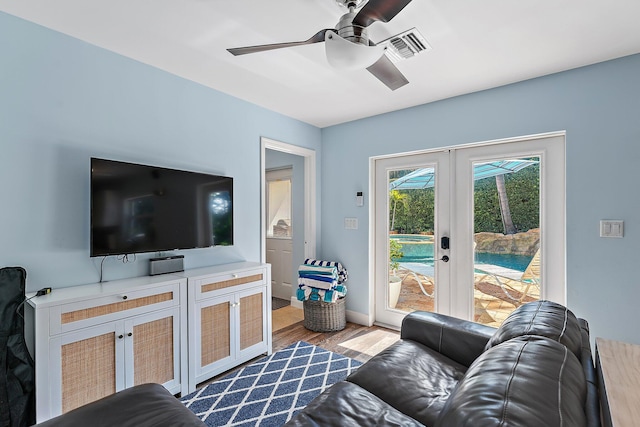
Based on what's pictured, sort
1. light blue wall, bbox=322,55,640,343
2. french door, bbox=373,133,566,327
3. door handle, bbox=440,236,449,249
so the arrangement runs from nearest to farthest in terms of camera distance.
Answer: light blue wall, bbox=322,55,640,343
french door, bbox=373,133,566,327
door handle, bbox=440,236,449,249

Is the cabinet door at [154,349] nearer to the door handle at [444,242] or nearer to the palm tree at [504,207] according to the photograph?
the door handle at [444,242]

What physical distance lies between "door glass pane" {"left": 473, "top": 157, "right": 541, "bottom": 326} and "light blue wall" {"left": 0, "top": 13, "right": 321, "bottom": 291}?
2619 millimetres

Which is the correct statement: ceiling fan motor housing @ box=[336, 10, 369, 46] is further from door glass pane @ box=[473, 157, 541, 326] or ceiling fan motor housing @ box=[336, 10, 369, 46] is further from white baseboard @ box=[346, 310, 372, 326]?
white baseboard @ box=[346, 310, 372, 326]

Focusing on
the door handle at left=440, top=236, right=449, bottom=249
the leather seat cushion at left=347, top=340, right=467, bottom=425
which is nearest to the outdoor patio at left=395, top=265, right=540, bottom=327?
the door handle at left=440, top=236, right=449, bottom=249

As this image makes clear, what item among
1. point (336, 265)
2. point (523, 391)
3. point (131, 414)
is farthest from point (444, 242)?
point (131, 414)

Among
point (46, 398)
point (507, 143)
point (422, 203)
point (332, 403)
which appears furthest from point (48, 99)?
point (507, 143)

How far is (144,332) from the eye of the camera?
6.79 feet

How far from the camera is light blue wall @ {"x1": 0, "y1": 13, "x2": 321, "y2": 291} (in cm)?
185

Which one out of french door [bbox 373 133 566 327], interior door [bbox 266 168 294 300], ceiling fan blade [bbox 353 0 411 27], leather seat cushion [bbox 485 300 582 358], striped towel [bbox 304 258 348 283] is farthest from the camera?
interior door [bbox 266 168 294 300]

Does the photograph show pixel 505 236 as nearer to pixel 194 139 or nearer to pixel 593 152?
A: pixel 593 152

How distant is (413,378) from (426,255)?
1.91m

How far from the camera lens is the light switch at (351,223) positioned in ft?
12.3

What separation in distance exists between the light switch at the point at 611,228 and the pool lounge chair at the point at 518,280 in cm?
49

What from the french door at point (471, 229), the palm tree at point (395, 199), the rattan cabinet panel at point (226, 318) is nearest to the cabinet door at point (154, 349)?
the rattan cabinet panel at point (226, 318)
